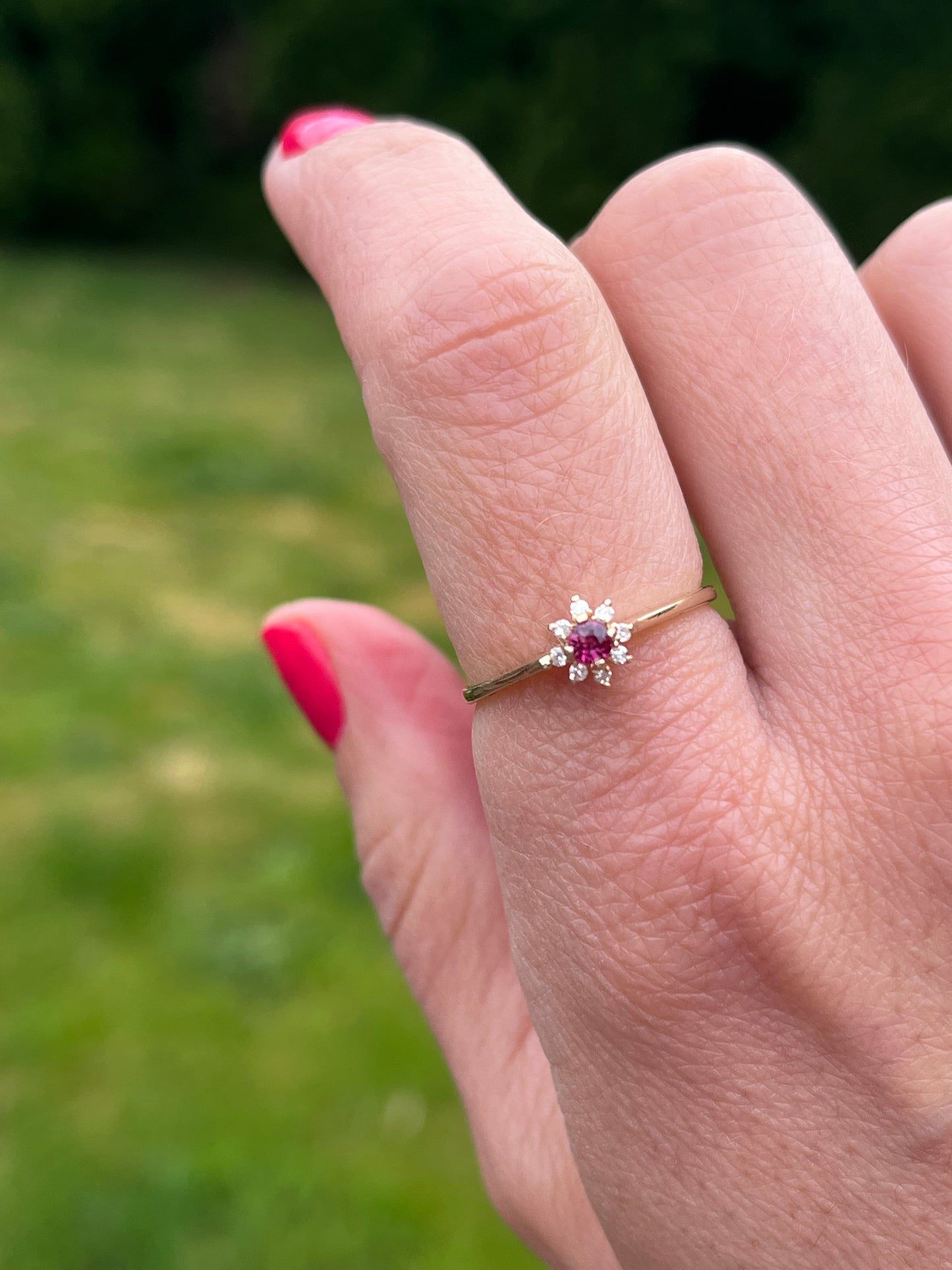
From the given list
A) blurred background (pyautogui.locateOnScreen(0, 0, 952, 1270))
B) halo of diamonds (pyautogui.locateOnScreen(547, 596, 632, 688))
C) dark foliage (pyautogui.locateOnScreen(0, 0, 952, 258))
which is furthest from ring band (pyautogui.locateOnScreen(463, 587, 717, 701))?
dark foliage (pyautogui.locateOnScreen(0, 0, 952, 258))

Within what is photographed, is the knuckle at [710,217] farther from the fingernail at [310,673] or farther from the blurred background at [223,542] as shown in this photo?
the blurred background at [223,542]

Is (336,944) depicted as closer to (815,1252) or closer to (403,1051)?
(403,1051)

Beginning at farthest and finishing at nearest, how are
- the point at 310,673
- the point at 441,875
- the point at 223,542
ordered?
the point at 223,542
the point at 310,673
the point at 441,875

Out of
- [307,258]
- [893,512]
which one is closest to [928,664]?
[893,512]

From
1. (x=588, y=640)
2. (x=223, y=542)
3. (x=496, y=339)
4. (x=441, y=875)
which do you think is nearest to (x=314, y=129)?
(x=496, y=339)

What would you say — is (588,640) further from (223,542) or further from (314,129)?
(223,542)

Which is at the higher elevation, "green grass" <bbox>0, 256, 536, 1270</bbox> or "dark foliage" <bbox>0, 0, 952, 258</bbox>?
"dark foliage" <bbox>0, 0, 952, 258</bbox>

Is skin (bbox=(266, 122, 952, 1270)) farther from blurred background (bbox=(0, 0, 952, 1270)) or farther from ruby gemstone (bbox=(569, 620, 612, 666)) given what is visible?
blurred background (bbox=(0, 0, 952, 1270))
